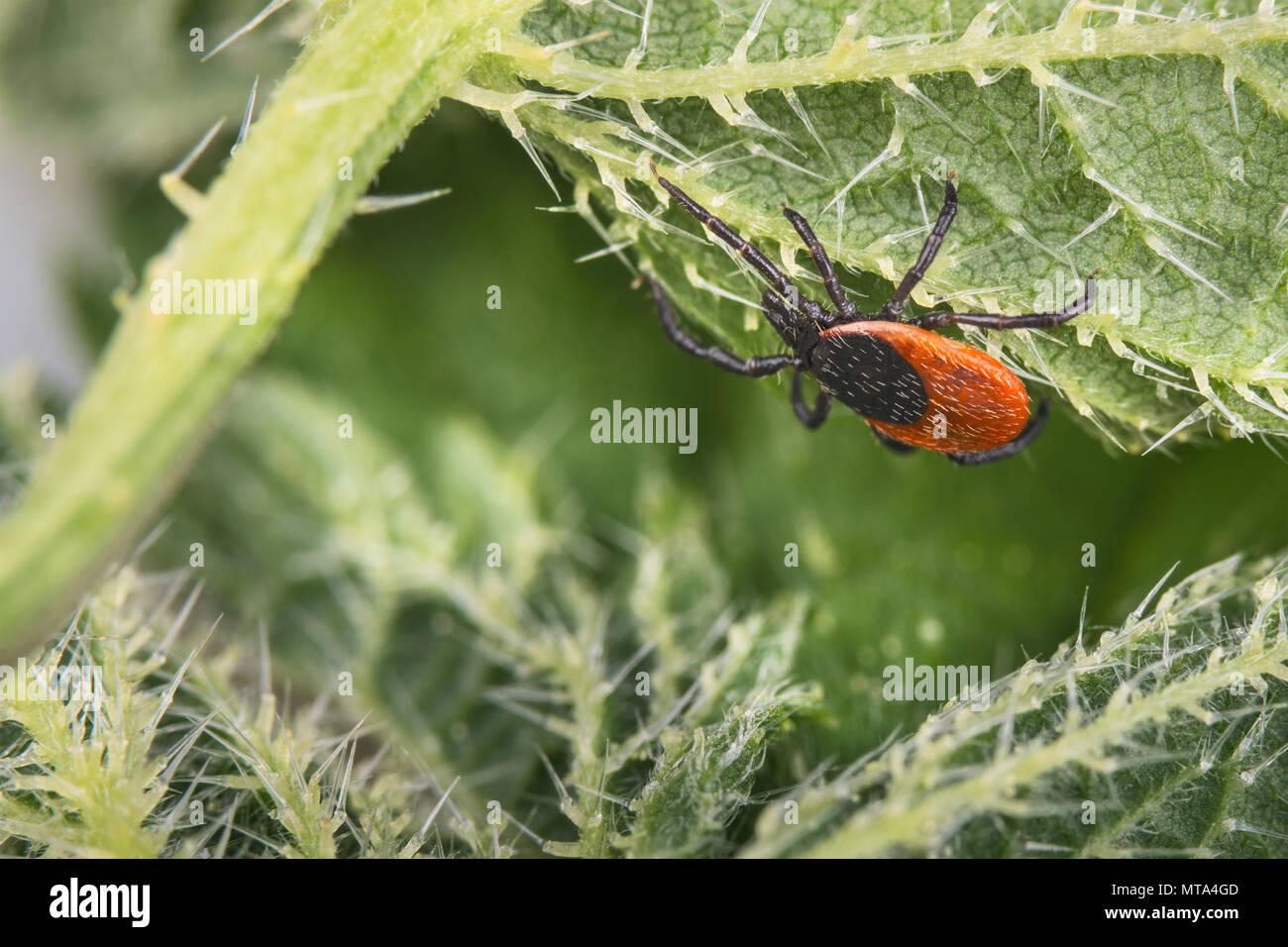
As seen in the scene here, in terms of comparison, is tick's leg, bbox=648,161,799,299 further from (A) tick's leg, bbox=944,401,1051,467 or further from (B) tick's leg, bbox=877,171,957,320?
(A) tick's leg, bbox=944,401,1051,467

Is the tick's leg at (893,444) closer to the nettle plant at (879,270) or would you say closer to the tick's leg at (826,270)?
the tick's leg at (826,270)

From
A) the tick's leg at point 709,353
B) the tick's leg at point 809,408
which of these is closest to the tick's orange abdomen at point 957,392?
the tick's leg at point 709,353

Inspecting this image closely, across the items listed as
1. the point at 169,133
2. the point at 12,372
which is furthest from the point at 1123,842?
the point at 169,133

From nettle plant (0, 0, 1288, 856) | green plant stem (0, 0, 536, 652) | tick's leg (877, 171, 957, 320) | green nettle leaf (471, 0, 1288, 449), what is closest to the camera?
green plant stem (0, 0, 536, 652)

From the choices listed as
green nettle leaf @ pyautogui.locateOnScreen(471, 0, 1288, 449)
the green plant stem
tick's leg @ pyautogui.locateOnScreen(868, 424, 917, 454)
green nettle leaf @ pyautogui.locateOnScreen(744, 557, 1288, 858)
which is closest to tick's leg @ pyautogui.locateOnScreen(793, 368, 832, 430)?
tick's leg @ pyautogui.locateOnScreen(868, 424, 917, 454)

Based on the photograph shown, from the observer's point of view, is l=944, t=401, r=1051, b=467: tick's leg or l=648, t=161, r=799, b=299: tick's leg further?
l=944, t=401, r=1051, b=467: tick's leg

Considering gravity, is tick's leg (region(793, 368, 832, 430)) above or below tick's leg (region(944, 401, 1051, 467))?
above

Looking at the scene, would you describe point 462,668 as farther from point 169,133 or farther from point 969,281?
point 169,133
